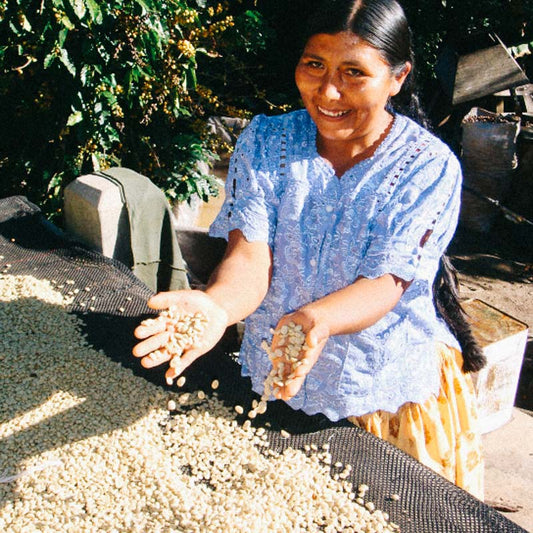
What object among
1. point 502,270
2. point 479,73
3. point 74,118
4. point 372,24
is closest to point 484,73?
point 479,73

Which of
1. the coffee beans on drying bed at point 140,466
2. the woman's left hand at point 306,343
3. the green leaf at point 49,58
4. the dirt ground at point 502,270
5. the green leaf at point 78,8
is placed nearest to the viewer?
the woman's left hand at point 306,343

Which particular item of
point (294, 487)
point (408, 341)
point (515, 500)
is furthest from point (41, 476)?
point (515, 500)

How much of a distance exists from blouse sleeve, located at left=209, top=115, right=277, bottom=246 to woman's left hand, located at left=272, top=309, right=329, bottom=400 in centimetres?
33

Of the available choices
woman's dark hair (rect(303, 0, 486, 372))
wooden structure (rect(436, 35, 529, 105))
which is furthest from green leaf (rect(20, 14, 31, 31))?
wooden structure (rect(436, 35, 529, 105))

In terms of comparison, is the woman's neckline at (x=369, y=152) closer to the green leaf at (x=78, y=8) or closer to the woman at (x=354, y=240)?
the woman at (x=354, y=240)

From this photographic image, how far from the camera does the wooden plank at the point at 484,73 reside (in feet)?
17.1

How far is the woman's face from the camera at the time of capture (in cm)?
134

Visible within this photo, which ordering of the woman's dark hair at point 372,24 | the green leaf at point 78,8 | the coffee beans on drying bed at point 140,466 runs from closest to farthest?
the woman's dark hair at point 372,24, the coffee beans on drying bed at point 140,466, the green leaf at point 78,8

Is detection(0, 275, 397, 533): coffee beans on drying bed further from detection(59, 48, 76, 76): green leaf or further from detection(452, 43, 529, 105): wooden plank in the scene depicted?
detection(452, 43, 529, 105): wooden plank

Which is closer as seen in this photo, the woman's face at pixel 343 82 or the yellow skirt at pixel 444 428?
the woman's face at pixel 343 82

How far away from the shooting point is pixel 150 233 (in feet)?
10.2

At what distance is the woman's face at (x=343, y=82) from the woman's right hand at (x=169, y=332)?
1.77ft

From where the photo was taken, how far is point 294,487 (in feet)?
4.99

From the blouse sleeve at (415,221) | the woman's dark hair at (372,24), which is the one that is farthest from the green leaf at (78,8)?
the blouse sleeve at (415,221)
